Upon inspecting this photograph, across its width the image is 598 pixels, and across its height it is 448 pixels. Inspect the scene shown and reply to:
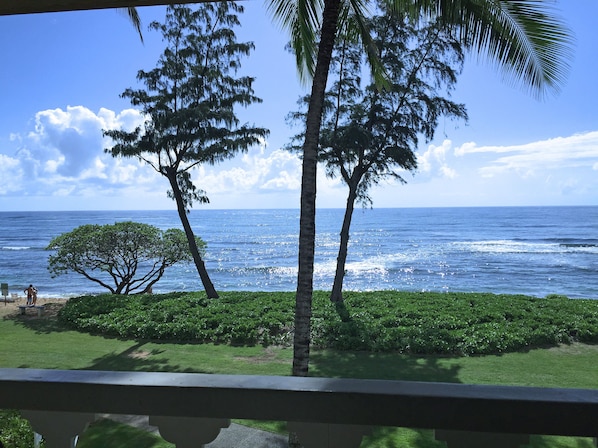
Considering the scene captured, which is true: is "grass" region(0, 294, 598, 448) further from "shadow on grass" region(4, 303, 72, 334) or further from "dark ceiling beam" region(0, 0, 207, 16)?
"dark ceiling beam" region(0, 0, 207, 16)

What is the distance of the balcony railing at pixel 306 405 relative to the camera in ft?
3.41

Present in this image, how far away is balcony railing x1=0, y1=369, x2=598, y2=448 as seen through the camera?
40.9 inches

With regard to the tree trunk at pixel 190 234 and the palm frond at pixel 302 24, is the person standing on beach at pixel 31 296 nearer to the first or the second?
the tree trunk at pixel 190 234

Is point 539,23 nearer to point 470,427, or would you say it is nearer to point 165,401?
point 470,427

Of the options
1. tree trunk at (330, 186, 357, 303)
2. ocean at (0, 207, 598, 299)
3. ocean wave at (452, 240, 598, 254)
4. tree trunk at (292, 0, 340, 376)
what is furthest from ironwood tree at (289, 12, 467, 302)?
ocean wave at (452, 240, 598, 254)

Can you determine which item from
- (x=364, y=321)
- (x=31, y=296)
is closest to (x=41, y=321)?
(x=31, y=296)

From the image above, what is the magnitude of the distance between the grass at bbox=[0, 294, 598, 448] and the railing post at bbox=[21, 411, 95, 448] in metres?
7.07

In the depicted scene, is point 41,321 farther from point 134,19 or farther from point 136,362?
point 134,19

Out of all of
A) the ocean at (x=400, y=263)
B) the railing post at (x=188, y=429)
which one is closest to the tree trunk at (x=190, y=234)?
the railing post at (x=188, y=429)

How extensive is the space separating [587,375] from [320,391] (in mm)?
9155

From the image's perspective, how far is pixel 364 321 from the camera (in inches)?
453

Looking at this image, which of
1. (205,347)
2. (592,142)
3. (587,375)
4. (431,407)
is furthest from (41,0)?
(592,142)

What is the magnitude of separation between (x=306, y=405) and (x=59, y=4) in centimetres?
210

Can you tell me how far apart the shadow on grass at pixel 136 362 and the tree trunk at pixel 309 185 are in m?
3.78
